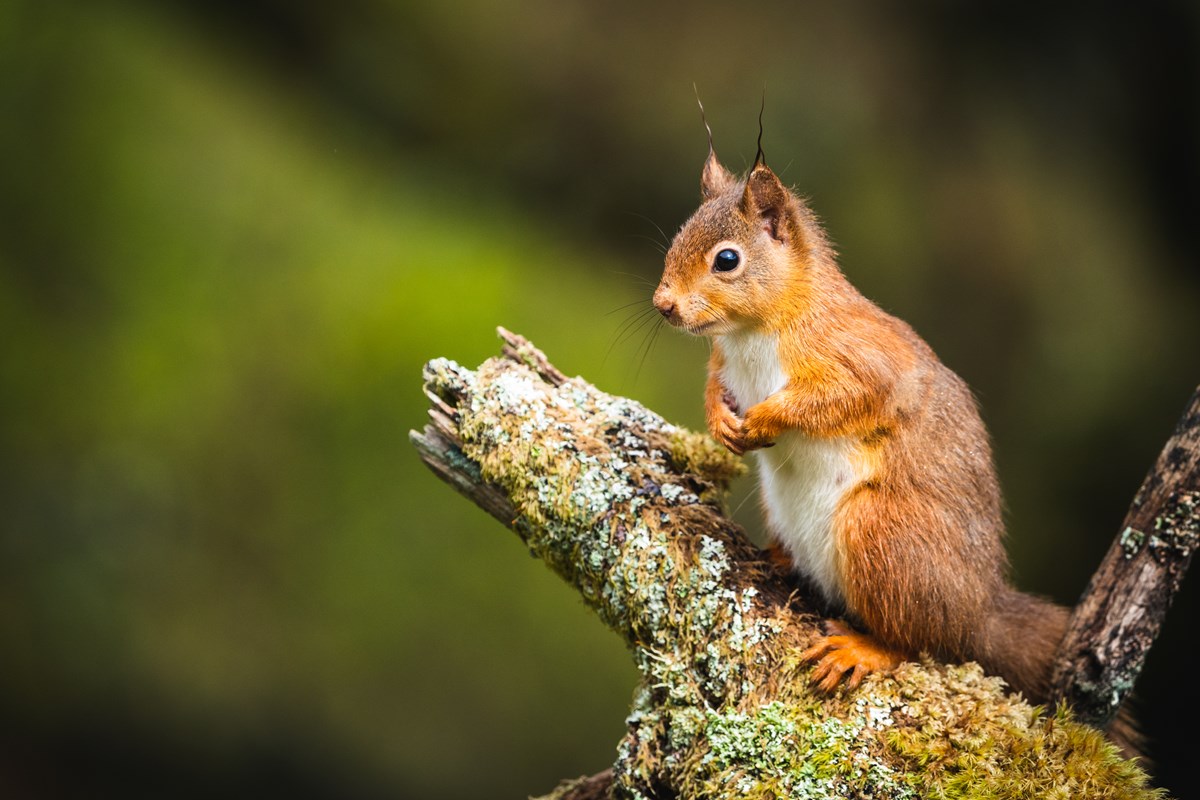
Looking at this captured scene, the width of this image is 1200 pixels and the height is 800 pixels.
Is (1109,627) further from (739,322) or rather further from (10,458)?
(10,458)

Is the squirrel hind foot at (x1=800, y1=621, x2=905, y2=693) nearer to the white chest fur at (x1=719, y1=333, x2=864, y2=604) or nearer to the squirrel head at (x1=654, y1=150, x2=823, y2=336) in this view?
the white chest fur at (x1=719, y1=333, x2=864, y2=604)

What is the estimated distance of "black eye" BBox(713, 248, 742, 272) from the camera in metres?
2.92

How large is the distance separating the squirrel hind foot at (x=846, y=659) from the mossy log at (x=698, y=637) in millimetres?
31

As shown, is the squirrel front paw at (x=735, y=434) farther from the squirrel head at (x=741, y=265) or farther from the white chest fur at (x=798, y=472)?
the squirrel head at (x=741, y=265)

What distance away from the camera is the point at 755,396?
3.10 meters

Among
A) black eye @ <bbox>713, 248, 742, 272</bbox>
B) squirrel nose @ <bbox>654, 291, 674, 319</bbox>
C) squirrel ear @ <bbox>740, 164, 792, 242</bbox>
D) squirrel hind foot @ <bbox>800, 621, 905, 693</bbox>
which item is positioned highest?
squirrel ear @ <bbox>740, 164, 792, 242</bbox>

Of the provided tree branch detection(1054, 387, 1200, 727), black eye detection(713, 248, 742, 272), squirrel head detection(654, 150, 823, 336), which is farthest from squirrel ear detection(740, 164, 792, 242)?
tree branch detection(1054, 387, 1200, 727)

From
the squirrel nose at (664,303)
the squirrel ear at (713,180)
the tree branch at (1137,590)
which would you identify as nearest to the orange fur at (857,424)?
the squirrel nose at (664,303)

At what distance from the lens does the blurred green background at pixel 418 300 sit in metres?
4.87

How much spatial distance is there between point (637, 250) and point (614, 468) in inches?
107

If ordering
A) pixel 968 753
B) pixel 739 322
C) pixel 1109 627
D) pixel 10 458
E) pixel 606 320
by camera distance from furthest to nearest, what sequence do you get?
pixel 606 320 < pixel 10 458 < pixel 1109 627 < pixel 739 322 < pixel 968 753

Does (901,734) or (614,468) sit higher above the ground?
(614,468)

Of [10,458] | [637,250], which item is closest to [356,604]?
[10,458]

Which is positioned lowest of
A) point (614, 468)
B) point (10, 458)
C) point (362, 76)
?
point (614, 468)
